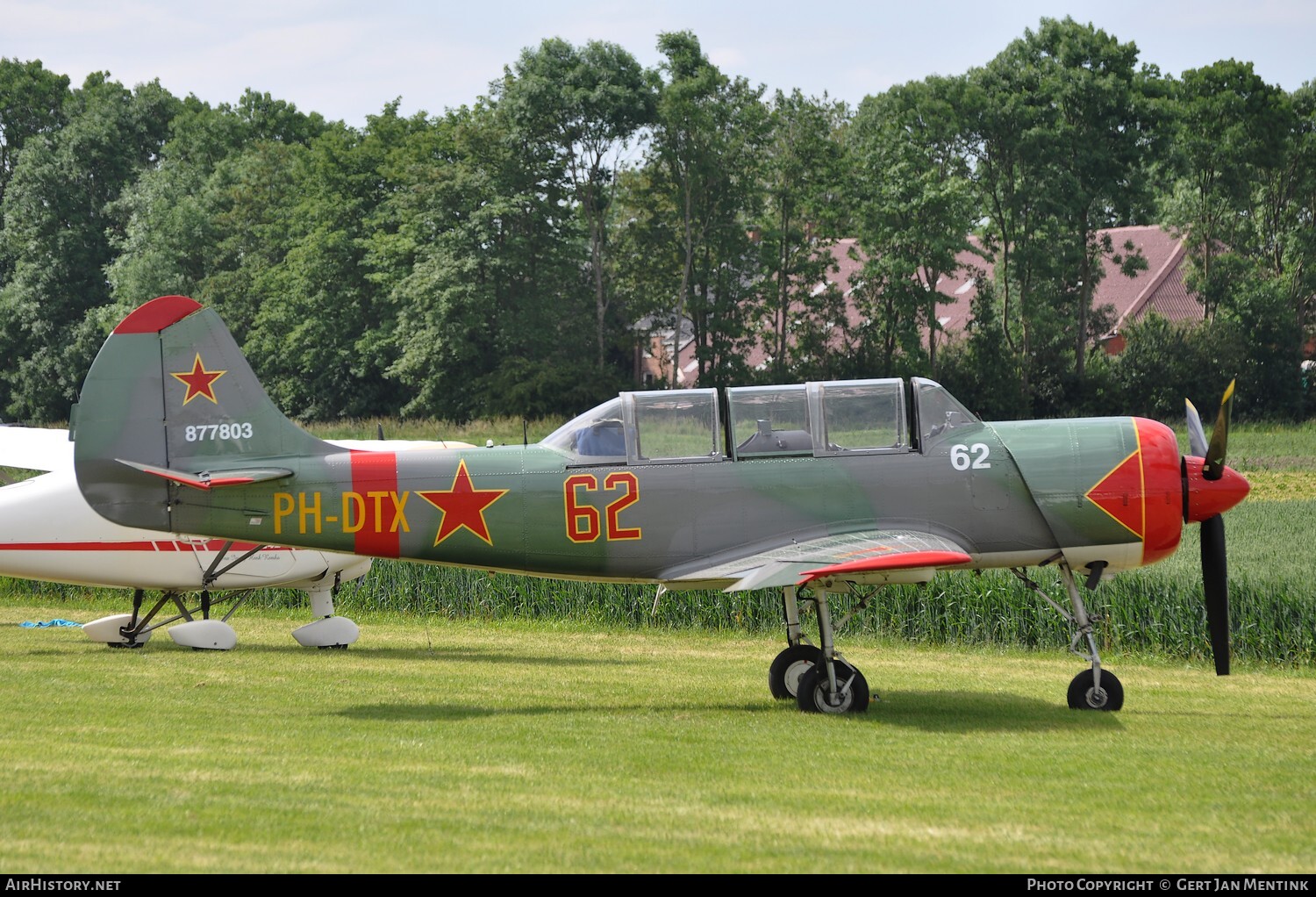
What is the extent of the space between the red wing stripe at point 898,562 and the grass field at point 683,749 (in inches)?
44.0

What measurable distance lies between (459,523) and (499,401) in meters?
38.9

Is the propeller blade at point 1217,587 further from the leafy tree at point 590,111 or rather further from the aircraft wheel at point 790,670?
the leafy tree at point 590,111

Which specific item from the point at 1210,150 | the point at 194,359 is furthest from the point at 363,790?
the point at 1210,150

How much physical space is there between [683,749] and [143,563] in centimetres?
835

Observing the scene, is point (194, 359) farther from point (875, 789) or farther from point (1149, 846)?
point (1149, 846)

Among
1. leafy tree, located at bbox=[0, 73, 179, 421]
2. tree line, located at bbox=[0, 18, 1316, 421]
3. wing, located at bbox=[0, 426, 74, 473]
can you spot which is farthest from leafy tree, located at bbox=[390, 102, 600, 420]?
wing, located at bbox=[0, 426, 74, 473]

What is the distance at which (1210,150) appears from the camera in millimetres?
48062

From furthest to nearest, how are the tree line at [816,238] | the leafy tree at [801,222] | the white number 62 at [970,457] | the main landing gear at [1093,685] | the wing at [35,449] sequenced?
the leafy tree at [801,222]
the tree line at [816,238]
the wing at [35,449]
the main landing gear at [1093,685]
the white number 62 at [970,457]

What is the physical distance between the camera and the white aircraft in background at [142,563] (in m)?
14.3

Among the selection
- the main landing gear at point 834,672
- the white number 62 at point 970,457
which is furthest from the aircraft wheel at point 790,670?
the white number 62 at point 970,457

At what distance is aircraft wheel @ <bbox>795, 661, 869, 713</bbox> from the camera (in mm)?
10078

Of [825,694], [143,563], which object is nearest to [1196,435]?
[825,694]

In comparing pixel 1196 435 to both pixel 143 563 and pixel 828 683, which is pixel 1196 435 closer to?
pixel 828 683

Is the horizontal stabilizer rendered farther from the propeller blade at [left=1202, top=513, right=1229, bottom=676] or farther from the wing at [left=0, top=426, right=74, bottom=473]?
the propeller blade at [left=1202, top=513, right=1229, bottom=676]
